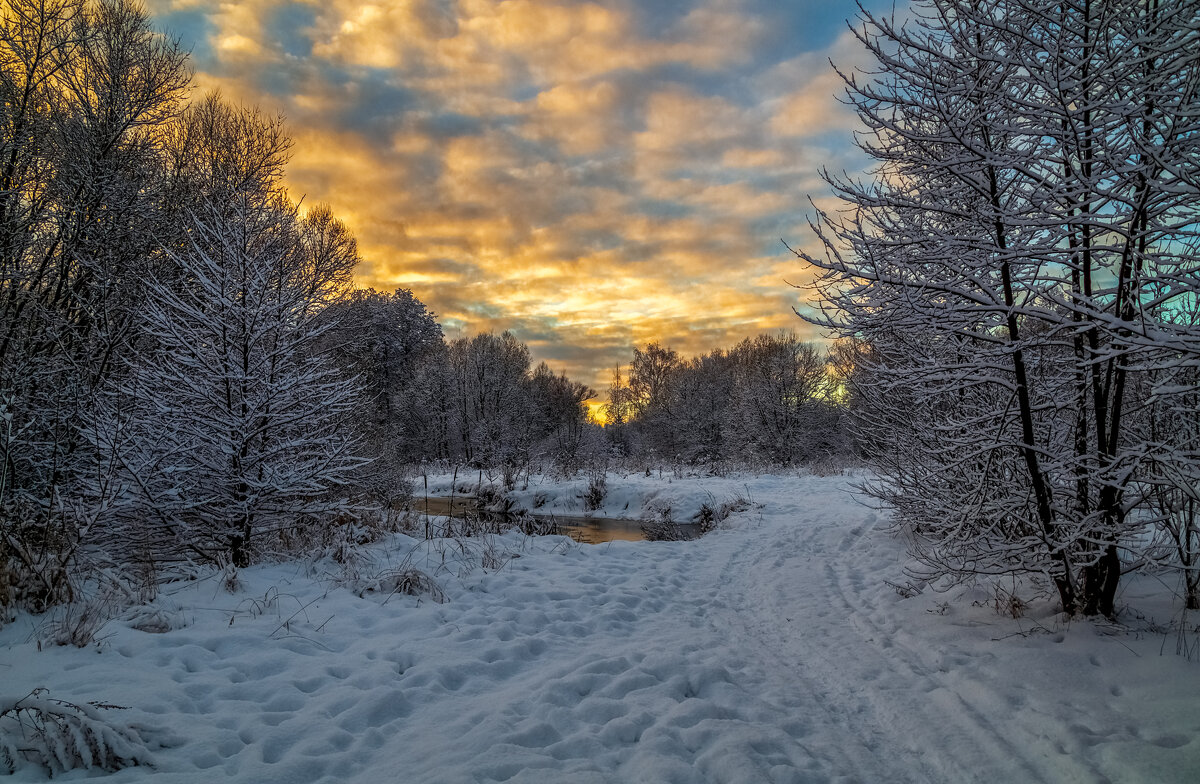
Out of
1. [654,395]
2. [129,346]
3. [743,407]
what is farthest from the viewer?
[654,395]

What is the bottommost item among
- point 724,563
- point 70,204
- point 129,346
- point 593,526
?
point 593,526

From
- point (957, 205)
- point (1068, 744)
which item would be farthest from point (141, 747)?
point (957, 205)

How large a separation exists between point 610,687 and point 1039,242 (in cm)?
485

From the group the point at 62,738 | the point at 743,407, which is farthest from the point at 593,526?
the point at 743,407

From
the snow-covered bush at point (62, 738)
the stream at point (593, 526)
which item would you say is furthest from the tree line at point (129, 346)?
the stream at point (593, 526)

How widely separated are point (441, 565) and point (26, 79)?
30.6 feet

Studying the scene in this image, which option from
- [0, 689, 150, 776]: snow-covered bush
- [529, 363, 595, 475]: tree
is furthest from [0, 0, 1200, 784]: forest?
[529, 363, 595, 475]: tree

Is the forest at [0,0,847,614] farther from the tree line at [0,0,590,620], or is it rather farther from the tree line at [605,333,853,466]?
the tree line at [605,333,853,466]

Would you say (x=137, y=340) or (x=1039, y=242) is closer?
(x=1039, y=242)

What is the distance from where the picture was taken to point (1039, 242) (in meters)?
4.18

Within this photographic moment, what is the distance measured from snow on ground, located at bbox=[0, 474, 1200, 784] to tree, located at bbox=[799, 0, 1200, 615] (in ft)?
2.96

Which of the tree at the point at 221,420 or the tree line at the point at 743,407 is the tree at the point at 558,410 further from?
the tree at the point at 221,420

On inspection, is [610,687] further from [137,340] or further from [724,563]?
[137,340]

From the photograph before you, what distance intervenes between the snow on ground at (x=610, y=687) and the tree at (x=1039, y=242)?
0.90 meters
